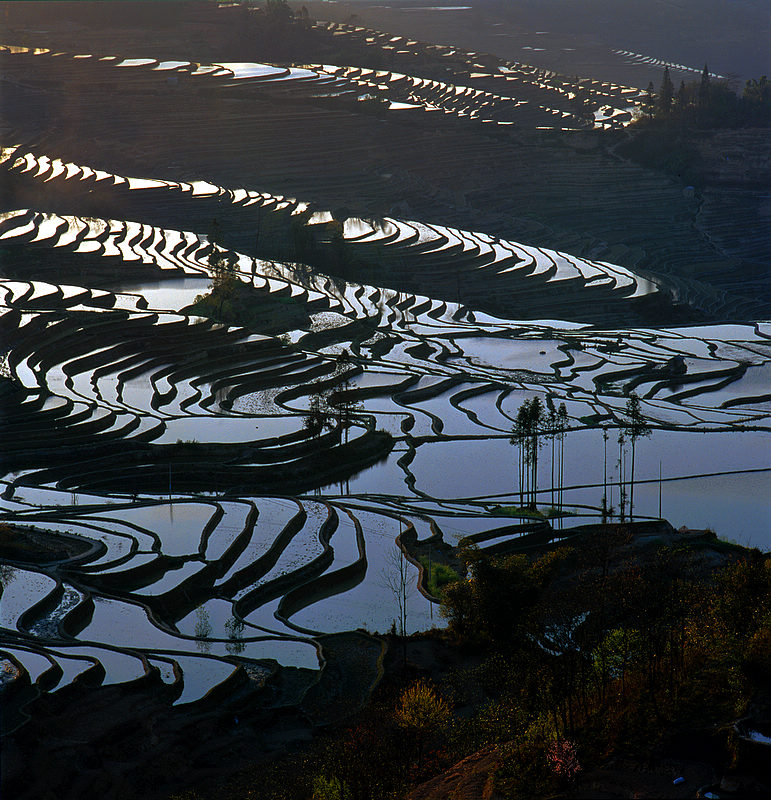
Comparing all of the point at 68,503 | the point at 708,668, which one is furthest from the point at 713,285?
the point at 708,668

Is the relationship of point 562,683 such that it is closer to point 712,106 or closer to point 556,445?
point 556,445

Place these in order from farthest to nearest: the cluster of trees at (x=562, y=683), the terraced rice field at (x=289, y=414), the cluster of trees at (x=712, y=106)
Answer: the cluster of trees at (x=712, y=106) → the terraced rice field at (x=289, y=414) → the cluster of trees at (x=562, y=683)

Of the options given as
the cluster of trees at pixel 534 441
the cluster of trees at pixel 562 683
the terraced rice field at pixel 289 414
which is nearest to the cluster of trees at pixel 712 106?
the terraced rice field at pixel 289 414

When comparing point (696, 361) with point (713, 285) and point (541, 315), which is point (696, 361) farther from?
point (713, 285)

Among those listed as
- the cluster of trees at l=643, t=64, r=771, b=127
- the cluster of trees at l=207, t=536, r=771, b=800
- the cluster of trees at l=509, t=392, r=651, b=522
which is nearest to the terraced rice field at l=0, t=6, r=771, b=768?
the cluster of trees at l=509, t=392, r=651, b=522

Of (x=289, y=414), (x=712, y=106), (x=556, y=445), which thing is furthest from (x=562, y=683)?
(x=712, y=106)

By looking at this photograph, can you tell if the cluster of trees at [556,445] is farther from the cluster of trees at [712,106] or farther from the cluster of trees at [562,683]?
the cluster of trees at [712,106]
